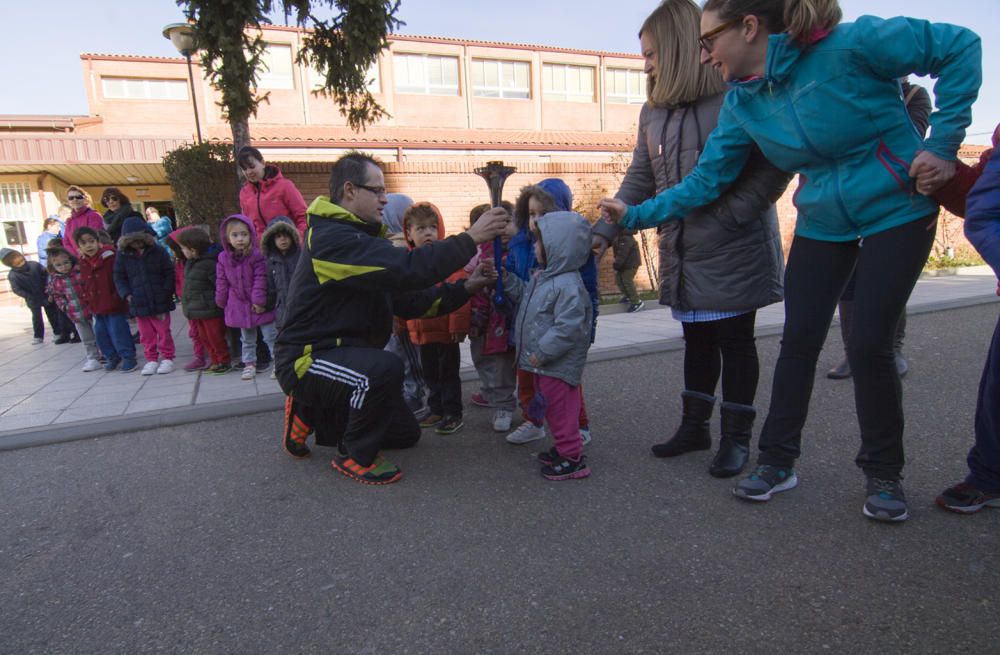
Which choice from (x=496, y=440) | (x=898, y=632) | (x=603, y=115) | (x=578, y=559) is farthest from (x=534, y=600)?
(x=603, y=115)

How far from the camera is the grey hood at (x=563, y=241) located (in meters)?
2.93

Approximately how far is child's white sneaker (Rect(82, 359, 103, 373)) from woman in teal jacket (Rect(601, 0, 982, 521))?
21.2 feet

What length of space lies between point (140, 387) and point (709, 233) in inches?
195

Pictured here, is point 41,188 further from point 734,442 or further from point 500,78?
point 734,442

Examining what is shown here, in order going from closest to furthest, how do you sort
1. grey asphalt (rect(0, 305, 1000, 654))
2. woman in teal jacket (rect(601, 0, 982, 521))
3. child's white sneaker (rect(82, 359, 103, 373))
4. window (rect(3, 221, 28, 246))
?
grey asphalt (rect(0, 305, 1000, 654)), woman in teal jacket (rect(601, 0, 982, 521)), child's white sneaker (rect(82, 359, 103, 373)), window (rect(3, 221, 28, 246))

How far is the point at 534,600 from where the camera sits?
1.97 m

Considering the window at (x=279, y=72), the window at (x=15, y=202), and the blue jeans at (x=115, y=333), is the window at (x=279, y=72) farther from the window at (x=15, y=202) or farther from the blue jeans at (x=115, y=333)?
the blue jeans at (x=115, y=333)

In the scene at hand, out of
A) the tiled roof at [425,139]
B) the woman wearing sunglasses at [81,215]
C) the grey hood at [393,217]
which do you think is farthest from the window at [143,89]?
the grey hood at [393,217]

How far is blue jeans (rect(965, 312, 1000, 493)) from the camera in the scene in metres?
2.32

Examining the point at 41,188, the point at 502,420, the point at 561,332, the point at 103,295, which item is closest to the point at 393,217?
the point at 502,420

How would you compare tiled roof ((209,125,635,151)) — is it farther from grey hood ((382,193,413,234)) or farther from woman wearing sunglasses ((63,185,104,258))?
grey hood ((382,193,413,234))

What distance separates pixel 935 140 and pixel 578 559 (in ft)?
6.13

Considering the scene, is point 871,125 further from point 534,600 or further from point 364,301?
point 364,301

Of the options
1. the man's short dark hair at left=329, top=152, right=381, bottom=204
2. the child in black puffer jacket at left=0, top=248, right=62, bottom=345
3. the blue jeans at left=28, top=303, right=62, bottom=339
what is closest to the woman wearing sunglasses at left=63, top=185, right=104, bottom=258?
the blue jeans at left=28, top=303, right=62, bottom=339
